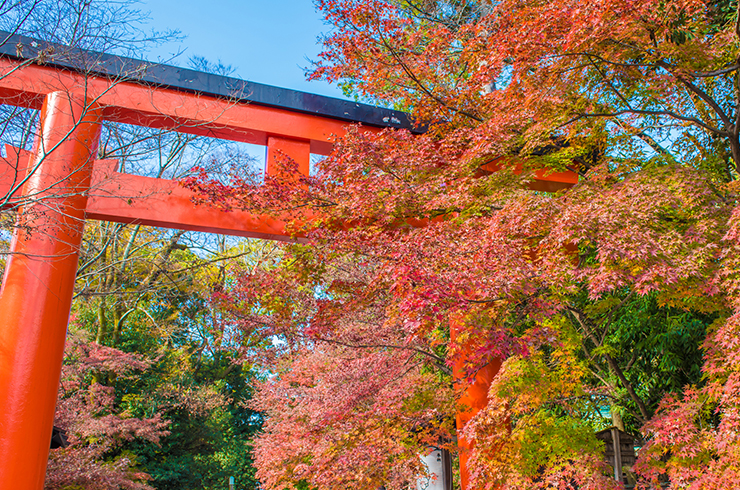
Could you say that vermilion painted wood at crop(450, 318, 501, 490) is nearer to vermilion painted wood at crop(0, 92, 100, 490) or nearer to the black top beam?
the black top beam

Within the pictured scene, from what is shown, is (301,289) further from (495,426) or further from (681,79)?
(681,79)

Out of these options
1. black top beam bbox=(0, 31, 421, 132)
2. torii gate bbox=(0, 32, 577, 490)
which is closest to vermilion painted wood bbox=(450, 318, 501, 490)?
torii gate bbox=(0, 32, 577, 490)

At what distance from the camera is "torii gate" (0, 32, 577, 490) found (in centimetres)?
402

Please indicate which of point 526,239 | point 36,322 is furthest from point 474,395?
point 36,322

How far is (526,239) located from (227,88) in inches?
142

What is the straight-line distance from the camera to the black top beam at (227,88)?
4863mm

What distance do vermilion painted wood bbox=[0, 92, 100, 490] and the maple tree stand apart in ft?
4.20

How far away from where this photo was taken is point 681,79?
13.1 ft

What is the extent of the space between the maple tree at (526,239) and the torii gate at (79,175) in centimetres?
44

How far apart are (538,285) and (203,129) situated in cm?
382

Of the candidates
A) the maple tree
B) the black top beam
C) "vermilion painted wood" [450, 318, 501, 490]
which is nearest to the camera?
the maple tree

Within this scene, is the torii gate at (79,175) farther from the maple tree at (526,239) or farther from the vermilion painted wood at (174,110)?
the maple tree at (526,239)

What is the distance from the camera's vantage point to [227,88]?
543 centimetres

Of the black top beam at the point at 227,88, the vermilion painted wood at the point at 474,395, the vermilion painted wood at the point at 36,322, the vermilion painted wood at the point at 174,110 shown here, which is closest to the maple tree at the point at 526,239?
the vermilion painted wood at the point at 474,395
